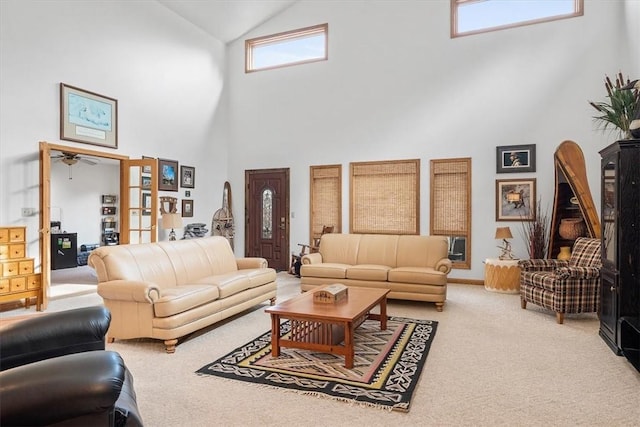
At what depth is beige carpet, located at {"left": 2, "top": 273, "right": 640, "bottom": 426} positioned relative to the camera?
241cm

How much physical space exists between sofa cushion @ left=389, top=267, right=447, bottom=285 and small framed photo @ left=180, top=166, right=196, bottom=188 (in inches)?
187

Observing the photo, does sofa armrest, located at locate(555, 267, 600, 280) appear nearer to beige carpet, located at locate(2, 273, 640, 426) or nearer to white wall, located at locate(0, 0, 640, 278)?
beige carpet, located at locate(2, 273, 640, 426)

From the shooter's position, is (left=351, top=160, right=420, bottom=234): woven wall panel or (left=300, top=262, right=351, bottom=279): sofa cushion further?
(left=351, top=160, right=420, bottom=234): woven wall panel

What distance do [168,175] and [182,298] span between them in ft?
14.9

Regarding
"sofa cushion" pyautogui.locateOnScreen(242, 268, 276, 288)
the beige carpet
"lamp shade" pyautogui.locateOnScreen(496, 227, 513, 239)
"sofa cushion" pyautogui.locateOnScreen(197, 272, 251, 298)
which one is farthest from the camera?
"lamp shade" pyautogui.locateOnScreen(496, 227, 513, 239)

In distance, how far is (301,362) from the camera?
10.8ft

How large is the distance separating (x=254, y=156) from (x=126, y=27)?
3369 millimetres

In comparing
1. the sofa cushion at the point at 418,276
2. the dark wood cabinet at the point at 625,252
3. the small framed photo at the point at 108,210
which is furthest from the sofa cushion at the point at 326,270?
the small framed photo at the point at 108,210

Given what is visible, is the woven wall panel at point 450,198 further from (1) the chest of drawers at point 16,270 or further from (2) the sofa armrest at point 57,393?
(2) the sofa armrest at point 57,393

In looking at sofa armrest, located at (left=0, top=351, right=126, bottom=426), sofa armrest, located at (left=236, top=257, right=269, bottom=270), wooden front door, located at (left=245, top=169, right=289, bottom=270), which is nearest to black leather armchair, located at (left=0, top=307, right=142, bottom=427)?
sofa armrest, located at (left=0, top=351, right=126, bottom=426)

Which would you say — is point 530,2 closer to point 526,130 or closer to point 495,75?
point 495,75

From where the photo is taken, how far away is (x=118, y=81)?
667 centimetres

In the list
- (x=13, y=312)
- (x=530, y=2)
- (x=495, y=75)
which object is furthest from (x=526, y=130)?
(x=13, y=312)

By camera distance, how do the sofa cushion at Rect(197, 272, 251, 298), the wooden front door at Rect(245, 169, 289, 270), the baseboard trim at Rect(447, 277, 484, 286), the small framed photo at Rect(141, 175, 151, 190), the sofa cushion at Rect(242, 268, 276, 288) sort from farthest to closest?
the wooden front door at Rect(245, 169, 289, 270) < the small framed photo at Rect(141, 175, 151, 190) < the baseboard trim at Rect(447, 277, 484, 286) < the sofa cushion at Rect(242, 268, 276, 288) < the sofa cushion at Rect(197, 272, 251, 298)
